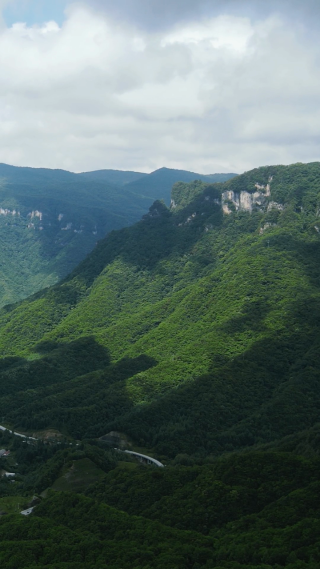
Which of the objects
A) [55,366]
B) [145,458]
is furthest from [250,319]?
[145,458]

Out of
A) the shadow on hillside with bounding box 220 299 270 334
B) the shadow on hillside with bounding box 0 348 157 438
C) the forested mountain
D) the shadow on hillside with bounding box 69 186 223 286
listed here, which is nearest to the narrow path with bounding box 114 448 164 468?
the forested mountain

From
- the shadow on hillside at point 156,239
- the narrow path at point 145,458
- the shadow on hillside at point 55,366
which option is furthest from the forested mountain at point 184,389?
the narrow path at point 145,458

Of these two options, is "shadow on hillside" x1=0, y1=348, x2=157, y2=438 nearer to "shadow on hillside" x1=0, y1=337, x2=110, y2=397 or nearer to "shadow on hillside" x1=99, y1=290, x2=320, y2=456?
"shadow on hillside" x1=0, y1=337, x2=110, y2=397

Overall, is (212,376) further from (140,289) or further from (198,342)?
(140,289)

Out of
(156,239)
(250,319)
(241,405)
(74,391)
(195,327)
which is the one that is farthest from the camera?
(156,239)

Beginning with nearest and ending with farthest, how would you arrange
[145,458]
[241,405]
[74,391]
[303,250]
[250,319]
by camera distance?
1. [145,458]
2. [241,405]
3. [74,391]
4. [250,319]
5. [303,250]

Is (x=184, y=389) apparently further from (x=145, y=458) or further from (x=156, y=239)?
(x=156, y=239)

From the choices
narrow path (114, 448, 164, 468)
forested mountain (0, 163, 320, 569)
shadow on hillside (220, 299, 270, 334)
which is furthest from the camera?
shadow on hillside (220, 299, 270, 334)
